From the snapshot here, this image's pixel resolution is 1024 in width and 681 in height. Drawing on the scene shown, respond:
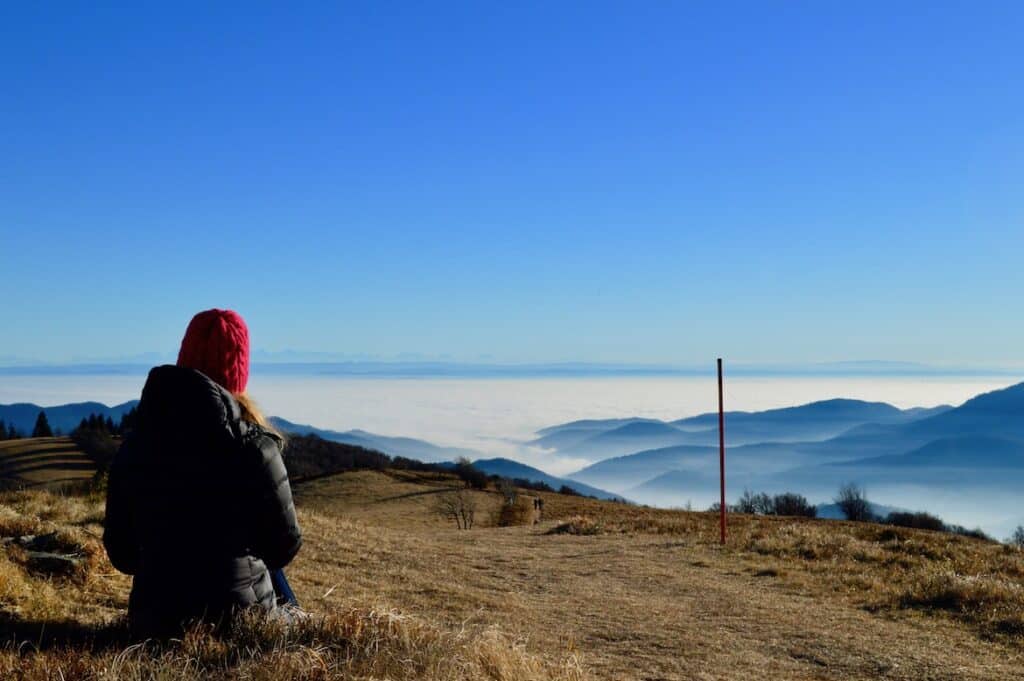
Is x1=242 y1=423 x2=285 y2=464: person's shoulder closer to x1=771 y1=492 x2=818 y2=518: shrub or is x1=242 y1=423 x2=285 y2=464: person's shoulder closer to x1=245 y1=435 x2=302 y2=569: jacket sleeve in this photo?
x1=245 y1=435 x2=302 y2=569: jacket sleeve

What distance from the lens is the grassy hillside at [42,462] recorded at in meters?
40.5

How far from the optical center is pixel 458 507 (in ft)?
110

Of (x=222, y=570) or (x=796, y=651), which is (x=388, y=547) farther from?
(x=222, y=570)

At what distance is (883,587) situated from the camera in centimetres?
1199

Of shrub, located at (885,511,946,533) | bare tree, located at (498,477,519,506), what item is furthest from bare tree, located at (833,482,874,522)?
bare tree, located at (498,477,519,506)

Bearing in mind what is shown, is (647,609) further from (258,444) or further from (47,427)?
(47,427)

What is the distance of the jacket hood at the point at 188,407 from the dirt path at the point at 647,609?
264cm

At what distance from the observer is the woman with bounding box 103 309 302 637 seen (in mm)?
4484

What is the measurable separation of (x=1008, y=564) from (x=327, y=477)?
3108 centimetres

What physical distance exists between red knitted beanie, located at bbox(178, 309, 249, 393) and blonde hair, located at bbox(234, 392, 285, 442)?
0.13 meters

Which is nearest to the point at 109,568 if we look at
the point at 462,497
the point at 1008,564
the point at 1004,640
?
the point at 1004,640

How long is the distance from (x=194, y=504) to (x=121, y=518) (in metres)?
0.53

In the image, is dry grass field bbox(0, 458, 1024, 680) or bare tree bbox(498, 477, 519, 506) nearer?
dry grass field bbox(0, 458, 1024, 680)

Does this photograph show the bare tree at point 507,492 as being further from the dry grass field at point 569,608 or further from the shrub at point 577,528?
the dry grass field at point 569,608
